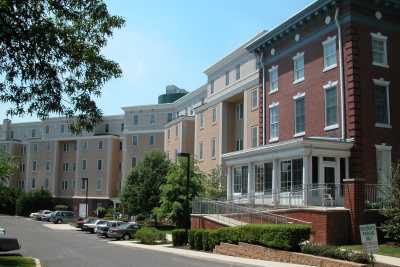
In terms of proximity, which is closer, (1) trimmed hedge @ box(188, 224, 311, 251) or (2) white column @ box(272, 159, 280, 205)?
(1) trimmed hedge @ box(188, 224, 311, 251)

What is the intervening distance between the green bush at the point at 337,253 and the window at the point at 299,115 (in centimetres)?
1342

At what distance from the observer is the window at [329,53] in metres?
32.3

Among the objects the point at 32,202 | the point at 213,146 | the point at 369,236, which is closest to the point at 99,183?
the point at 32,202

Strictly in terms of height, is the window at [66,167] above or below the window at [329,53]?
below

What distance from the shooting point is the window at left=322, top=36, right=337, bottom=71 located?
1271 inches

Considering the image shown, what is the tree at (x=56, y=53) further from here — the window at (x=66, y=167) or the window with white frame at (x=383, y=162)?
the window at (x=66, y=167)

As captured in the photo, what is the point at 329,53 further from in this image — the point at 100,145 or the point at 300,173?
the point at 100,145

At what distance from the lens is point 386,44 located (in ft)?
106

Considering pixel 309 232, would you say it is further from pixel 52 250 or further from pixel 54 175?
pixel 54 175

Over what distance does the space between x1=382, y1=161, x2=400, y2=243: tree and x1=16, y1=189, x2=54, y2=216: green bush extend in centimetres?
7523

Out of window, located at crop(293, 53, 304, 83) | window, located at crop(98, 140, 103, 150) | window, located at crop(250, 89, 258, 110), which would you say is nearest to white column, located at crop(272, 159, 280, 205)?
window, located at crop(293, 53, 304, 83)

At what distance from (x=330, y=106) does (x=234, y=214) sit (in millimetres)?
8346

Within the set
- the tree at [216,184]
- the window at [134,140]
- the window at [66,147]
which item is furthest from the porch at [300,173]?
the window at [66,147]

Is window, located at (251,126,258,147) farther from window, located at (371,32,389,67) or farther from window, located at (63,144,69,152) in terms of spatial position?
window, located at (63,144,69,152)
